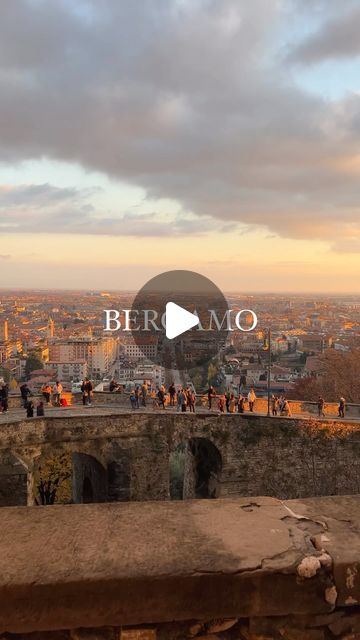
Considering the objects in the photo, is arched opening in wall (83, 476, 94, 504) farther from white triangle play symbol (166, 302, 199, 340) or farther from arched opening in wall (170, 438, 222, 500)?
white triangle play symbol (166, 302, 199, 340)

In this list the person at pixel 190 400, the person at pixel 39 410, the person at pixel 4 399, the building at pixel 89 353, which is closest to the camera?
the person at pixel 39 410

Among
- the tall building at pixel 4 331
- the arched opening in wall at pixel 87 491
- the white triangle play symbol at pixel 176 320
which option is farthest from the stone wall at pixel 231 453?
the tall building at pixel 4 331

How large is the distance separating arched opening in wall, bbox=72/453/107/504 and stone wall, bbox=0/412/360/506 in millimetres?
65

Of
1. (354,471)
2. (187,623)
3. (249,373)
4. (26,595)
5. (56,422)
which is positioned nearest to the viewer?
(26,595)

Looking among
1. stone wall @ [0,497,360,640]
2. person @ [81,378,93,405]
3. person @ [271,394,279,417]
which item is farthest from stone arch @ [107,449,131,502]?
stone wall @ [0,497,360,640]

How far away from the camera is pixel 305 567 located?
2055 mm

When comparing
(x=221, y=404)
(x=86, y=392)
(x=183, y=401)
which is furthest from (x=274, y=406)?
(x=86, y=392)

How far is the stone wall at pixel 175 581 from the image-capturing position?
6.27 feet

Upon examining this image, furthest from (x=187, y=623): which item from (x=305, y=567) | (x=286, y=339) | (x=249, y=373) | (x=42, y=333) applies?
(x=42, y=333)

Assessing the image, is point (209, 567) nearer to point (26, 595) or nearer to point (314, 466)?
point (26, 595)

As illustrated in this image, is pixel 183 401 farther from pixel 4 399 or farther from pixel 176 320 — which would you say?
pixel 176 320

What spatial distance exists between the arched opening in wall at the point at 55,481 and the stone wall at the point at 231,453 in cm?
574

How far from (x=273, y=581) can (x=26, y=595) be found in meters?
0.92
